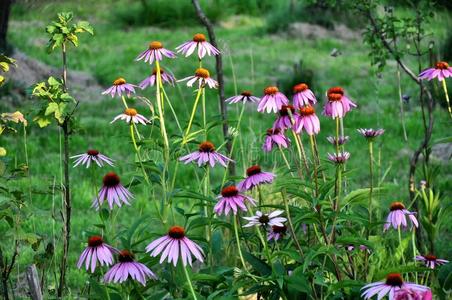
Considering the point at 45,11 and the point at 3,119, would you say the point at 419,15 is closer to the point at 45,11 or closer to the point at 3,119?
the point at 3,119

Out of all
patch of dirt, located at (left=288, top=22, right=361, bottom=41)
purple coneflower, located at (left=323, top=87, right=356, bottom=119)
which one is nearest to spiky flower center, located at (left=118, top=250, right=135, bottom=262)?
purple coneflower, located at (left=323, top=87, right=356, bottom=119)

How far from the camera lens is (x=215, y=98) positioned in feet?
27.5

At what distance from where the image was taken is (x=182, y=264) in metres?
2.72

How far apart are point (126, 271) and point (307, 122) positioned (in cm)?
71

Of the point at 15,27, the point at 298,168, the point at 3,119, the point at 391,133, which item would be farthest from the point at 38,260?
the point at 15,27

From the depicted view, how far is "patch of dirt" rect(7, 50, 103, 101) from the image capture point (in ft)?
27.1

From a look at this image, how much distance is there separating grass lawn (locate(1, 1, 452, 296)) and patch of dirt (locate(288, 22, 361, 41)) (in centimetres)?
13

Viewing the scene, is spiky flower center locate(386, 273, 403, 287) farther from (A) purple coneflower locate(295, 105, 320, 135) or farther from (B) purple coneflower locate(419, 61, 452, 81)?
(B) purple coneflower locate(419, 61, 452, 81)

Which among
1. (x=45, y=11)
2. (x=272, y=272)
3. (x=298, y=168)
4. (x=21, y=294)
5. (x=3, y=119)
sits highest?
(x=45, y=11)

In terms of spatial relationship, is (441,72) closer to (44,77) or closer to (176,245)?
(176,245)

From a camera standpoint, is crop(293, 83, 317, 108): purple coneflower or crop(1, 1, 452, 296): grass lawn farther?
crop(1, 1, 452, 296): grass lawn

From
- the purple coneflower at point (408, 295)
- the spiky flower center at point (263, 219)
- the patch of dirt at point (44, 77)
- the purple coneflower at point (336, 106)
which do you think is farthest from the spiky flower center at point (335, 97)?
the patch of dirt at point (44, 77)

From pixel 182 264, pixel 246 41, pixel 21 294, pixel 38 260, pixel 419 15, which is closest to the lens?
pixel 182 264

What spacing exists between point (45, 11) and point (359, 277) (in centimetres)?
930
